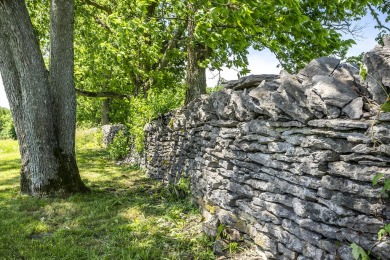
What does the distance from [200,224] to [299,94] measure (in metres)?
2.80

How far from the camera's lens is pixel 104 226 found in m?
5.12

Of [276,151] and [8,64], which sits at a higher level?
[8,64]

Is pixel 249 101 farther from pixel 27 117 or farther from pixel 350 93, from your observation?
pixel 27 117

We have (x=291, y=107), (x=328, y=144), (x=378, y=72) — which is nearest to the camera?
(x=378, y=72)

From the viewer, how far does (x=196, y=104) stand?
6.46 m

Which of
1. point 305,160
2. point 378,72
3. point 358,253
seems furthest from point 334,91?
point 358,253

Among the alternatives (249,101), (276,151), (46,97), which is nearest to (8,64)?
(46,97)

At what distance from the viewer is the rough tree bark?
6508 millimetres

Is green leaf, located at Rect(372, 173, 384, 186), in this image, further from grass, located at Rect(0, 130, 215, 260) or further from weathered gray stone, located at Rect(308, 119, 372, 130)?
grass, located at Rect(0, 130, 215, 260)

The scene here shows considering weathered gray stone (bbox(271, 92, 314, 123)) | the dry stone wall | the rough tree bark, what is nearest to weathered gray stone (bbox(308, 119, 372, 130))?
the dry stone wall

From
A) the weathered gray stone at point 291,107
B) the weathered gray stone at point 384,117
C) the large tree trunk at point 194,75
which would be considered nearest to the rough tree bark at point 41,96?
the large tree trunk at point 194,75

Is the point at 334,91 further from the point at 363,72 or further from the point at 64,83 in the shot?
the point at 64,83

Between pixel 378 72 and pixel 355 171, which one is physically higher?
pixel 378 72

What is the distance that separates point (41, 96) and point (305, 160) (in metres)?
5.71
